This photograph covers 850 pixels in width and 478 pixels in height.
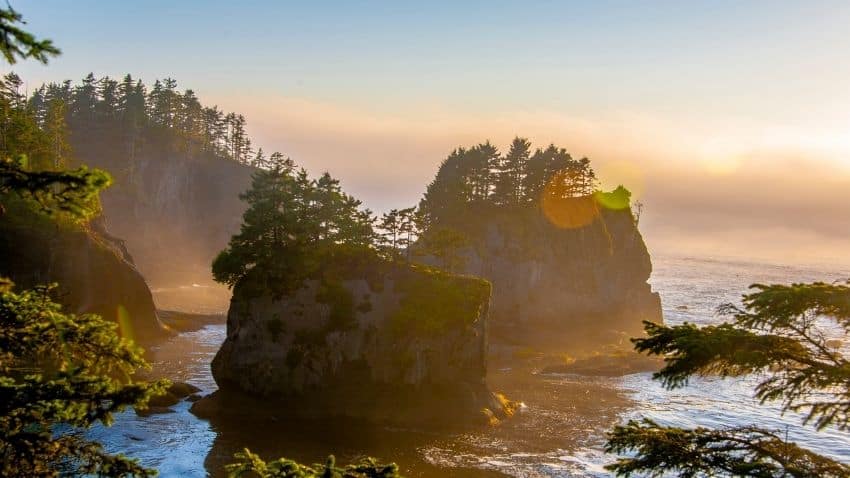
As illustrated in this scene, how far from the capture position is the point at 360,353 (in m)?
47.4

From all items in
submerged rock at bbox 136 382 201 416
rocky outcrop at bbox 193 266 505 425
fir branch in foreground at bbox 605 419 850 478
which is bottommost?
submerged rock at bbox 136 382 201 416

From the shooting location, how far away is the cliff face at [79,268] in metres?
54.4

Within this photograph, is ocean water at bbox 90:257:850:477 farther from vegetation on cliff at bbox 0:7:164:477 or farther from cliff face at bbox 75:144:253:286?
cliff face at bbox 75:144:253:286

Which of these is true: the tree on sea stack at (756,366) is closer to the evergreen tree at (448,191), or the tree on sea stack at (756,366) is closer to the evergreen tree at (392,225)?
the evergreen tree at (392,225)

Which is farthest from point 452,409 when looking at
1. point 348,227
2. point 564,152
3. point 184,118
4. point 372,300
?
point 184,118

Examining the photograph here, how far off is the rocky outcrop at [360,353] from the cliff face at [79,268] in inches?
653

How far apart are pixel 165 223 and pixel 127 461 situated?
12375 centimetres

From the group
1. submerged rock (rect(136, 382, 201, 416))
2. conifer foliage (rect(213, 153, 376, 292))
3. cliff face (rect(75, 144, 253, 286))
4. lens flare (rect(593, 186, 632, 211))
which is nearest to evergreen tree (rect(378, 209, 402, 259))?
conifer foliage (rect(213, 153, 376, 292))

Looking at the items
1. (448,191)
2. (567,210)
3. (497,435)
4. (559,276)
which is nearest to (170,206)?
(448,191)

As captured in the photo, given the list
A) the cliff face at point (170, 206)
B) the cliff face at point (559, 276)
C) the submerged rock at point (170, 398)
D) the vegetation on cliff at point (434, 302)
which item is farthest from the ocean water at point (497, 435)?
the cliff face at point (170, 206)

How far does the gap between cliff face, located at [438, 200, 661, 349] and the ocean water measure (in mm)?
20780

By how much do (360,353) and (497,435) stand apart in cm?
1320

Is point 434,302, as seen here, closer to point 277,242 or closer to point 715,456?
point 277,242

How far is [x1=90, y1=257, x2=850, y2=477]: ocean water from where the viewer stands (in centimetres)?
3716
